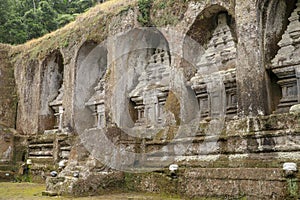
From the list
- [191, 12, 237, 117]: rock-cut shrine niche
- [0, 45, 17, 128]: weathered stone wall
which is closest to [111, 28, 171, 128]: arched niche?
[191, 12, 237, 117]: rock-cut shrine niche

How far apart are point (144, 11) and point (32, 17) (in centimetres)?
1706

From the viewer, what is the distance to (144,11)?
40.2ft

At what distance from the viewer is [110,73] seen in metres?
12.7

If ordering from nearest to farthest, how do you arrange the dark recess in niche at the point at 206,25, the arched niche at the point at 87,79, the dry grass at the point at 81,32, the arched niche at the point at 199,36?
the dark recess in niche at the point at 206,25, the arched niche at the point at 199,36, the dry grass at the point at 81,32, the arched niche at the point at 87,79

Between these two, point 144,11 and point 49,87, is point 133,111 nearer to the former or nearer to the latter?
point 144,11

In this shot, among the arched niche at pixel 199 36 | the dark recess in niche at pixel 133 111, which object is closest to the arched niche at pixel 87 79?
the dark recess in niche at pixel 133 111

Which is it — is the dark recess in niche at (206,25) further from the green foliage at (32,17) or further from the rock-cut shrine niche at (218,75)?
the green foliage at (32,17)

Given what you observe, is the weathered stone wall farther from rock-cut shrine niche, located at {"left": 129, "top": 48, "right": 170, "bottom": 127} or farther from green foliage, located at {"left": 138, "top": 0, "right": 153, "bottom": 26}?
green foliage, located at {"left": 138, "top": 0, "right": 153, "bottom": 26}

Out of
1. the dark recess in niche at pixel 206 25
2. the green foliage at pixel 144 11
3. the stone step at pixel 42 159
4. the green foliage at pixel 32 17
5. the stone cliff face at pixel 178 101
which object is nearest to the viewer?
the stone cliff face at pixel 178 101

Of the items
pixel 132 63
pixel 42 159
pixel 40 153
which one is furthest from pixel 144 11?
pixel 40 153

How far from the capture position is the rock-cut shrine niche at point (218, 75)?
10.4m

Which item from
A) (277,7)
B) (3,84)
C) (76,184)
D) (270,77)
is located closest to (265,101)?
(270,77)

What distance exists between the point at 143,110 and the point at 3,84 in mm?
7809

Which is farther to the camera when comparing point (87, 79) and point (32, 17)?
point (32, 17)
